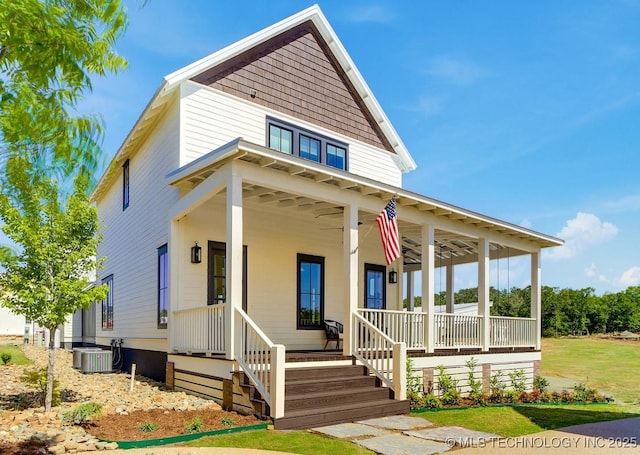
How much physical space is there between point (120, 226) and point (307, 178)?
29.9 ft

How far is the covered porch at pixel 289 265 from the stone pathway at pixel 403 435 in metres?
1.01

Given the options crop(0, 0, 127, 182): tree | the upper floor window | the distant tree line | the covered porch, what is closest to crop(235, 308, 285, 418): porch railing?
the covered porch

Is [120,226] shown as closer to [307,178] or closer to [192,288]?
[192,288]

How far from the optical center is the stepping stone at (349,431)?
7254 mm

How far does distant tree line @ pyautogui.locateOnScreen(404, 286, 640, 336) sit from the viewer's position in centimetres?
3306

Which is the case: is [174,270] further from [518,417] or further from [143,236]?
[518,417]

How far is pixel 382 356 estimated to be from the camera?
970 centimetres

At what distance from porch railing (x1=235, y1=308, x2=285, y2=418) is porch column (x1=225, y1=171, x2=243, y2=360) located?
8cm

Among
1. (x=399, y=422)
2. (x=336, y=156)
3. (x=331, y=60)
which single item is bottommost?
(x=399, y=422)

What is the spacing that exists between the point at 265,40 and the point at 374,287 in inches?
273

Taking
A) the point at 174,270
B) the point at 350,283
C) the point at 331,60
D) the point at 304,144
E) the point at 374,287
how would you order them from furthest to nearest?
the point at 331,60 < the point at 374,287 < the point at 304,144 < the point at 174,270 < the point at 350,283

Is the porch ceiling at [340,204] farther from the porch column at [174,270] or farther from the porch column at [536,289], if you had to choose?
the porch column at [174,270]

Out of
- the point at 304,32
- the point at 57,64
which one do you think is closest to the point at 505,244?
the point at 304,32

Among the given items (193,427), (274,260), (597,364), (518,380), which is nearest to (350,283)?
(274,260)
